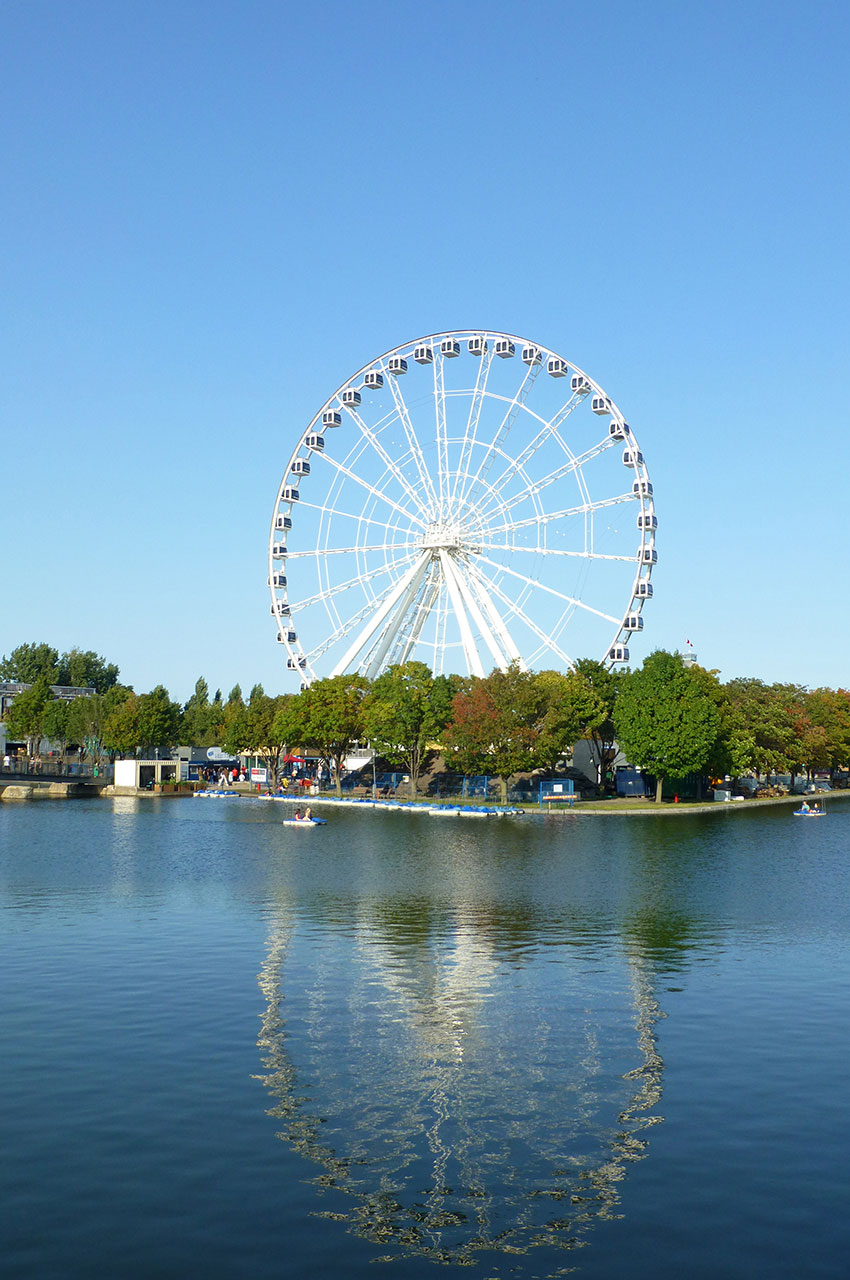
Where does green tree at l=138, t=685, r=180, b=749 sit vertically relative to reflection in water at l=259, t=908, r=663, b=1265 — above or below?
above

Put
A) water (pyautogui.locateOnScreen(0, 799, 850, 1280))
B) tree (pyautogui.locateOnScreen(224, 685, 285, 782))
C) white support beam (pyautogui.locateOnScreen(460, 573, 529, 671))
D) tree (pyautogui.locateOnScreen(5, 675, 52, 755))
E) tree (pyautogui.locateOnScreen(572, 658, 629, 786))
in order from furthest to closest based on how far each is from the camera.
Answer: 1. tree (pyautogui.locateOnScreen(5, 675, 52, 755))
2. tree (pyautogui.locateOnScreen(224, 685, 285, 782))
3. tree (pyautogui.locateOnScreen(572, 658, 629, 786))
4. white support beam (pyautogui.locateOnScreen(460, 573, 529, 671))
5. water (pyautogui.locateOnScreen(0, 799, 850, 1280))

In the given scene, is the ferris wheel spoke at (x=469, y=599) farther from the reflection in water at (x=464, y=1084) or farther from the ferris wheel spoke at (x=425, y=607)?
the reflection in water at (x=464, y=1084)

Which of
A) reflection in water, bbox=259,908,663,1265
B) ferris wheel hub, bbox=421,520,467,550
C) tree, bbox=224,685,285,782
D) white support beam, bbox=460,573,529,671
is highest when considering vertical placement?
ferris wheel hub, bbox=421,520,467,550

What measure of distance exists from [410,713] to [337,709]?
9.33 meters

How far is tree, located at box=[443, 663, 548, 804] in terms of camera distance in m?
105

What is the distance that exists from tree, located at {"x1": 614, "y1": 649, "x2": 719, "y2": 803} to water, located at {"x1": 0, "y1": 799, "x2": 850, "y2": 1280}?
61.3 meters

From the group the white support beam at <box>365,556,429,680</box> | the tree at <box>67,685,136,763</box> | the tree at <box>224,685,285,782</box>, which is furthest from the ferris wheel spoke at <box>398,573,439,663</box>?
the tree at <box>67,685,136,763</box>

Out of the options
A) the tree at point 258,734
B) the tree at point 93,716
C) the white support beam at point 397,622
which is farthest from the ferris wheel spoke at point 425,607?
the tree at point 93,716

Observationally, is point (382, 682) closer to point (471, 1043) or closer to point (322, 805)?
point (322, 805)

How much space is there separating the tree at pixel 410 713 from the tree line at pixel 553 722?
0.12m

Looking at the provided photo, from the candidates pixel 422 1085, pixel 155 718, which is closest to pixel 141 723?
pixel 155 718

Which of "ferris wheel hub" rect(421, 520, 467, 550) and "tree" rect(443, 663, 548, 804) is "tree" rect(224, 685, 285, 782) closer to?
"tree" rect(443, 663, 548, 804)

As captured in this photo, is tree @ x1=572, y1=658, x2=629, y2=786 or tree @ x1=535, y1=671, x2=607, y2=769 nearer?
tree @ x1=535, y1=671, x2=607, y2=769

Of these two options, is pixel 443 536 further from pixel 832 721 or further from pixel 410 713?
pixel 832 721
